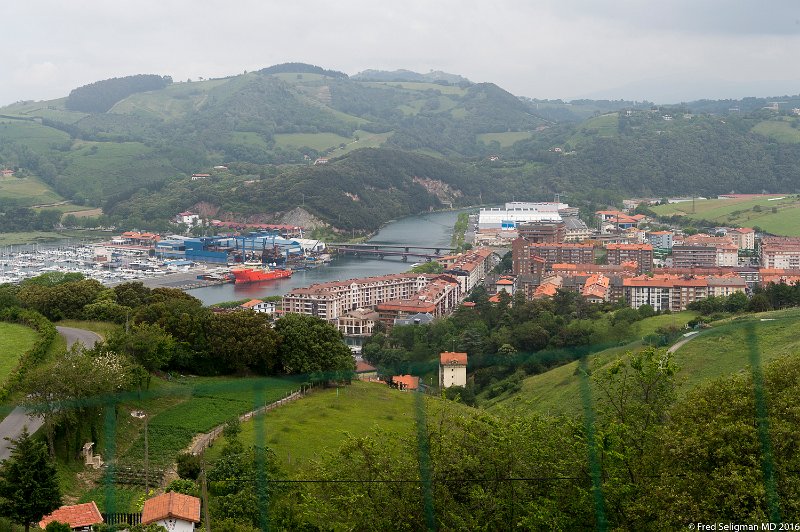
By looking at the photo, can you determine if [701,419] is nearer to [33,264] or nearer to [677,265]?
[677,265]

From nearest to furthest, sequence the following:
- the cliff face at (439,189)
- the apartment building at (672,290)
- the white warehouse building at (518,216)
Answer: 1. the apartment building at (672,290)
2. the white warehouse building at (518,216)
3. the cliff face at (439,189)

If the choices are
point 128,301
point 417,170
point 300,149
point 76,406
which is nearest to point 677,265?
point 128,301

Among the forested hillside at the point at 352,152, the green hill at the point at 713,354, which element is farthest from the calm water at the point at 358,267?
the green hill at the point at 713,354

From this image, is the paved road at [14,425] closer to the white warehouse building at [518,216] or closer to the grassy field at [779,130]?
the white warehouse building at [518,216]

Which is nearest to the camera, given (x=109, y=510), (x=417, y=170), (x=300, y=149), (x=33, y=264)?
(x=109, y=510)

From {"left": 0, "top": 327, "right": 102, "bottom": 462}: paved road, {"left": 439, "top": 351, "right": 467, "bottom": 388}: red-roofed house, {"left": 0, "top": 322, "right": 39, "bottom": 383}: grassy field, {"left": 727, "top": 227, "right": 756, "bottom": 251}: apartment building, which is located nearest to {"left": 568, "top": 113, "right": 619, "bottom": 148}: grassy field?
{"left": 727, "top": 227, "right": 756, "bottom": 251}: apartment building
